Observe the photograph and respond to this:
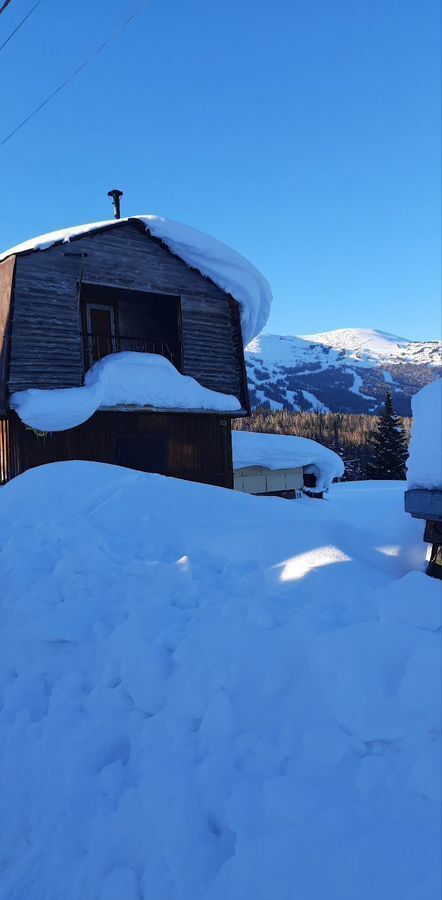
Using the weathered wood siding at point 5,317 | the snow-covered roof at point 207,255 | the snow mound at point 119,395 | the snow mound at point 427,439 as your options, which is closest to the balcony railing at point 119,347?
the snow mound at point 119,395

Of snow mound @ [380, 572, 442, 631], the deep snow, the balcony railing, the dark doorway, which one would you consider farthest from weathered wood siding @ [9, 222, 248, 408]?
snow mound @ [380, 572, 442, 631]

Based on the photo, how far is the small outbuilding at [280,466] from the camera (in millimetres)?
20234

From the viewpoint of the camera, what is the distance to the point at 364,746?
2914mm

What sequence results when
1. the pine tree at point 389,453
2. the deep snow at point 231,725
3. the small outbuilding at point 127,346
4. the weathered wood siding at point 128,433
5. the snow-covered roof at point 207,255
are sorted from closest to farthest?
the deep snow at point 231,725, the small outbuilding at point 127,346, the weathered wood siding at point 128,433, the snow-covered roof at point 207,255, the pine tree at point 389,453

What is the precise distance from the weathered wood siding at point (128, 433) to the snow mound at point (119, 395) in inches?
29.4

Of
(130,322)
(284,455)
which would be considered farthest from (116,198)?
(284,455)

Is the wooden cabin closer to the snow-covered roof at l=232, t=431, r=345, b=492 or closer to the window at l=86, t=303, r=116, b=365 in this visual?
the window at l=86, t=303, r=116, b=365

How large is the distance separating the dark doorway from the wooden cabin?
0.09 feet

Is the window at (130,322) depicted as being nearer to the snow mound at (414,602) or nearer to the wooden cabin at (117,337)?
the wooden cabin at (117,337)

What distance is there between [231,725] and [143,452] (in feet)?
41.9

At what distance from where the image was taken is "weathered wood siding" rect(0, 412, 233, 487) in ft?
46.2

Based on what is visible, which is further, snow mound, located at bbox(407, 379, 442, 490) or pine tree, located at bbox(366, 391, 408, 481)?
pine tree, located at bbox(366, 391, 408, 481)

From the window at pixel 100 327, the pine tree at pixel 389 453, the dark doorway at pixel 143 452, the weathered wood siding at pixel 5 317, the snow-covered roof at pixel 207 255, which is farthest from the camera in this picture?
the pine tree at pixel 389 453

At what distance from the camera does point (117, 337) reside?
1545cm
